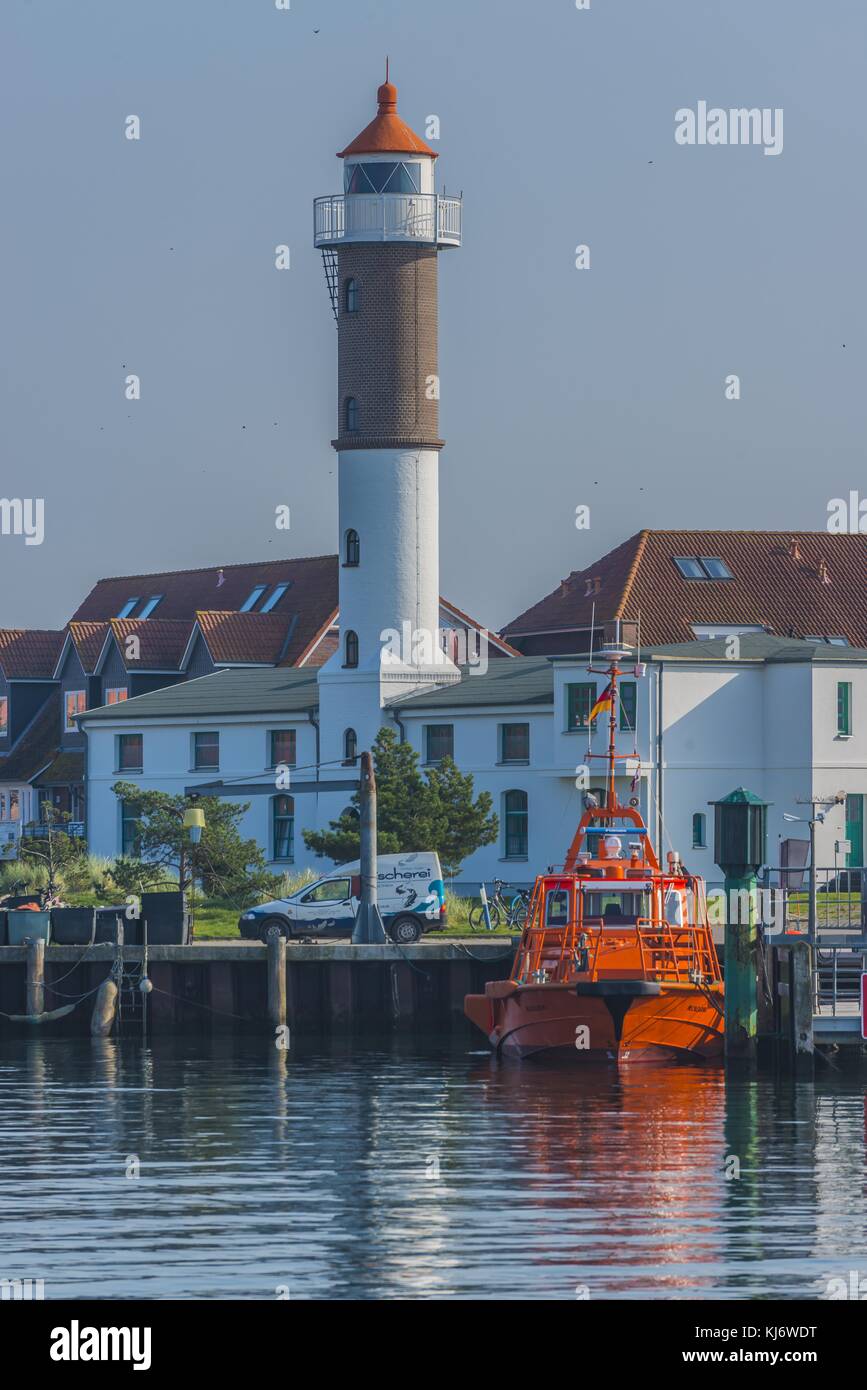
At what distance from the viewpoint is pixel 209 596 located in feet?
328

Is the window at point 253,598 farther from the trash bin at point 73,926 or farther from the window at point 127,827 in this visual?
the trash bin at point 73,926

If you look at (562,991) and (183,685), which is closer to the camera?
(562,991)

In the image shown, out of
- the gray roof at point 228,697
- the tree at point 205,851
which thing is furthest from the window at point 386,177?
the tree at point 205,851

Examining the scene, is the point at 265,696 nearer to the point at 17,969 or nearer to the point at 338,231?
the point at 338,231

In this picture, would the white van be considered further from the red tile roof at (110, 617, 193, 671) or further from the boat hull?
the red tile roof at (110, 617, 193, 671)

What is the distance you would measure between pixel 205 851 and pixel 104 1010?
58.7 feet

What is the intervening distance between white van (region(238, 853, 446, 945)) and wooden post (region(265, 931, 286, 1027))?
7157 millimetres

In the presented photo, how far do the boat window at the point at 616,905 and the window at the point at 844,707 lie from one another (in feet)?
82.7

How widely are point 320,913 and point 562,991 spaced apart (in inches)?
586

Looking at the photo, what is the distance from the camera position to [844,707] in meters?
70.9

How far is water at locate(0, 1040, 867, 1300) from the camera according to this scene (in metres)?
25.6

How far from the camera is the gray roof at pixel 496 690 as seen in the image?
7438 cm

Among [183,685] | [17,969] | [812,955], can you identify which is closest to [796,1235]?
[812,955]
